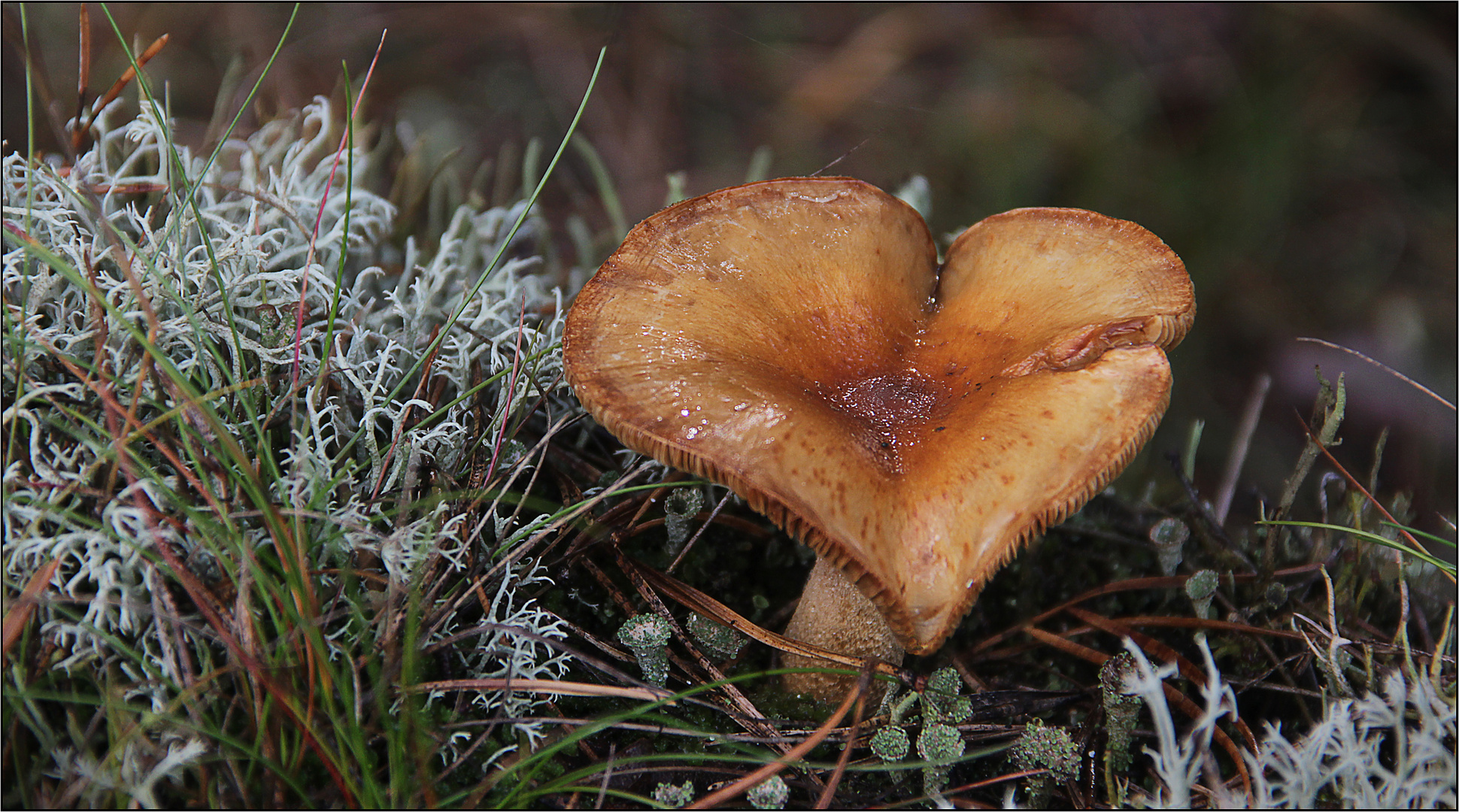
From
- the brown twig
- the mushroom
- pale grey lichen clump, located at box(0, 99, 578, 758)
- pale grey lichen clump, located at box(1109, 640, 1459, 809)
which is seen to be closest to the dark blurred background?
pale grey lichen clump, located at box(0, 99, 578, 758)

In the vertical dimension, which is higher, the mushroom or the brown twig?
the mushroom

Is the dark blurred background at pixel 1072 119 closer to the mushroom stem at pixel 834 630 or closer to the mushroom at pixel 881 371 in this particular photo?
the mushroom at pixel 881 371

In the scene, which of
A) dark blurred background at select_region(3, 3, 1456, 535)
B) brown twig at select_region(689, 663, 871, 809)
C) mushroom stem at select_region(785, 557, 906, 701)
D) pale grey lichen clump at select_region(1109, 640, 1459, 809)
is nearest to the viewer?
pale grey lichen clump at select_region(1109, 640, 1459, 809)

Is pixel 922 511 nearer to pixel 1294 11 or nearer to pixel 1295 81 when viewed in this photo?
pixel 1295 81

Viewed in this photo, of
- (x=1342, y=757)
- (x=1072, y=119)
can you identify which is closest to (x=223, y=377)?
(x=1342, y=757)

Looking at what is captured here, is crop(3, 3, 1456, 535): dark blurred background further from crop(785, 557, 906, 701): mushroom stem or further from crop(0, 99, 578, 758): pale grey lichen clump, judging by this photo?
crop(785, 557, 906, 701): mushroom stem

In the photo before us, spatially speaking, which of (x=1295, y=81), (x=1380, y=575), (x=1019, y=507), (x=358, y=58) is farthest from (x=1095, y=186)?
(x=358, y=58)
